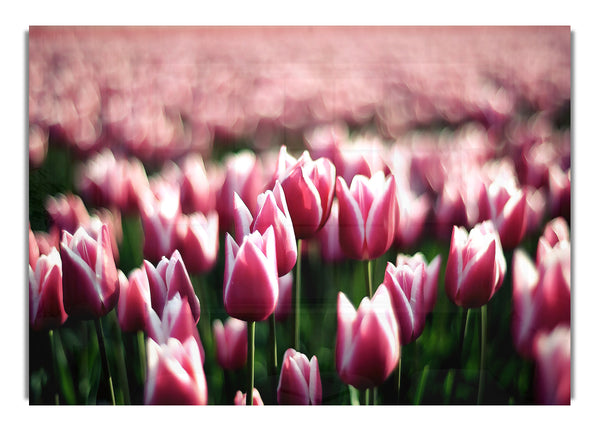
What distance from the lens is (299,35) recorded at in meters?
1.89

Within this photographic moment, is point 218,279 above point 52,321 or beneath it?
above

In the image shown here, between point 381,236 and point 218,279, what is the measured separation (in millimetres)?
549

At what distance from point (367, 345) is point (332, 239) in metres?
0.36

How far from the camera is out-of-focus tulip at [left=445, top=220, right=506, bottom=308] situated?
1739 millimetres

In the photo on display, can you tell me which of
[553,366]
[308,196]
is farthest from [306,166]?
[553,366]

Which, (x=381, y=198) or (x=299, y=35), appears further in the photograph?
(x=299, y=35)

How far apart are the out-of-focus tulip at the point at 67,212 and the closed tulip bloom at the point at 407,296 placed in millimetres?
1023

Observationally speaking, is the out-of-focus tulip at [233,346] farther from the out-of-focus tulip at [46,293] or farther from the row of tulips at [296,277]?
the out-of-focus tulip at [46,293]

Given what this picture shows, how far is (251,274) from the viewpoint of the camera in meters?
1.66

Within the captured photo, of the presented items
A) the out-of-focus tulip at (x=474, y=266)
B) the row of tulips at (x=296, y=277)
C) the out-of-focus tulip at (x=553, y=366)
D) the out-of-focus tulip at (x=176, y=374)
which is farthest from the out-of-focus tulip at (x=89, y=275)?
the out-of-focus tulip at (x=553, y=366)

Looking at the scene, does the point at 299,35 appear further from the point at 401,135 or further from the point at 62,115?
the point at 62,115
